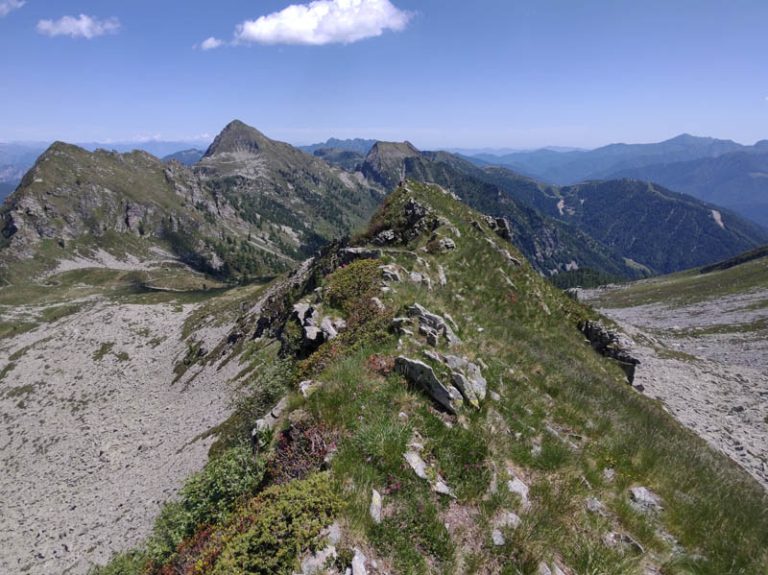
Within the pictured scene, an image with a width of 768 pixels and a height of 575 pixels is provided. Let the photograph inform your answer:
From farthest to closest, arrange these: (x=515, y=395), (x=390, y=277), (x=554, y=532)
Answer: (x=390, y=277) → (x=515, y=395) → (x=554, y=532)

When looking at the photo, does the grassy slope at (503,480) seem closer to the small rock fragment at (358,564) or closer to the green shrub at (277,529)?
the green shrub at (277,529)

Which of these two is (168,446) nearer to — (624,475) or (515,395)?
(515,395)

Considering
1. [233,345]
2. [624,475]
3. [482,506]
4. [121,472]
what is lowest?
[121,472]

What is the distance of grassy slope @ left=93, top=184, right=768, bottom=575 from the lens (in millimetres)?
6855

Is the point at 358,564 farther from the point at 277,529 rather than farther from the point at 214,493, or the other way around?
the point at 214,493

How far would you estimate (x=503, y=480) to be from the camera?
8250 millimetres

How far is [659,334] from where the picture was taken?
91688 millimetres

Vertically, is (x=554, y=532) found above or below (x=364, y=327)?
below

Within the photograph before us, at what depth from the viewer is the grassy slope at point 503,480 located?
686 centimetres

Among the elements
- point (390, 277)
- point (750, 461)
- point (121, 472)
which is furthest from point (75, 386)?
point (750, 461)

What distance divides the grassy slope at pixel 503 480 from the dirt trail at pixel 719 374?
29329mm

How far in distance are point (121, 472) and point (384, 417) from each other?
1624 inches

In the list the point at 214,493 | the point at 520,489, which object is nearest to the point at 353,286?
the point at 214,493

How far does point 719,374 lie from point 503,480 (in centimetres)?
6438
